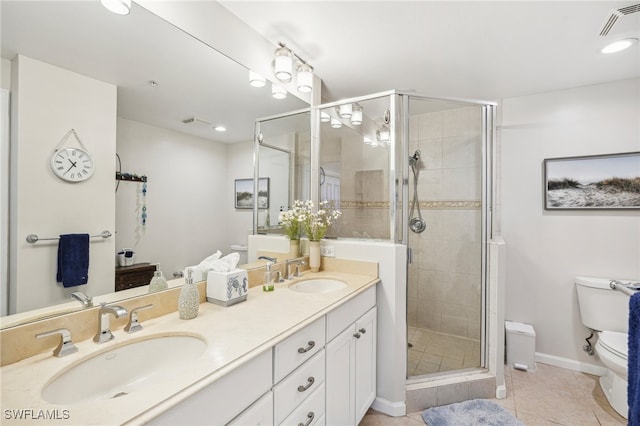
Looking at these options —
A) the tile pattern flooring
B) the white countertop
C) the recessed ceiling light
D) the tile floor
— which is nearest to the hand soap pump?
the white countertop

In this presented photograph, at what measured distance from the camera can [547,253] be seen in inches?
100.0

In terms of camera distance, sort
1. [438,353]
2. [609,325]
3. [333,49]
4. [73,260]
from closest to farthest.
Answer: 1. [73,260]
2. [333,49]
3. [609,325]
4. [438,353]

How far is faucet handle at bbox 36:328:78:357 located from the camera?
861mm

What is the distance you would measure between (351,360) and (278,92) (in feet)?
5.73

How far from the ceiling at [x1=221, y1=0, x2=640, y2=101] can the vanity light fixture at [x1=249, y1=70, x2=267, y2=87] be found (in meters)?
0.26

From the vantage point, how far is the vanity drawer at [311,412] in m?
1.09

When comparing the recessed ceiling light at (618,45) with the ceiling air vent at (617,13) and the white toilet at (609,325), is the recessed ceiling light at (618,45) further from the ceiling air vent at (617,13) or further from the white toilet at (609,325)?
the white toilet at (609,325)

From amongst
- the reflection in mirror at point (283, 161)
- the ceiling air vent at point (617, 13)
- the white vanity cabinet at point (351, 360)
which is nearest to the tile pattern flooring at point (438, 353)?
the white vanity cabinet at point (351, 360)

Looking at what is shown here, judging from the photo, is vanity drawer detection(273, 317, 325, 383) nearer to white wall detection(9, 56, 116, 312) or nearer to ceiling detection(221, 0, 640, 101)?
white wall detection(9, 56, 116, 312)

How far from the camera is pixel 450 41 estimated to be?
5.99ft

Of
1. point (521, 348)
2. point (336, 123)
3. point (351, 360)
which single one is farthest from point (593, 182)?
point (351, 360)

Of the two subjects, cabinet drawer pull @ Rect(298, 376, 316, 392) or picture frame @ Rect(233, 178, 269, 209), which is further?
picture frame @ Rect(233, 178, 269, 209)

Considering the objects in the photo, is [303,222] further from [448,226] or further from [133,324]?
[448,226]

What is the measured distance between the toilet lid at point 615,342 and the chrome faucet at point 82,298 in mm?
2898
